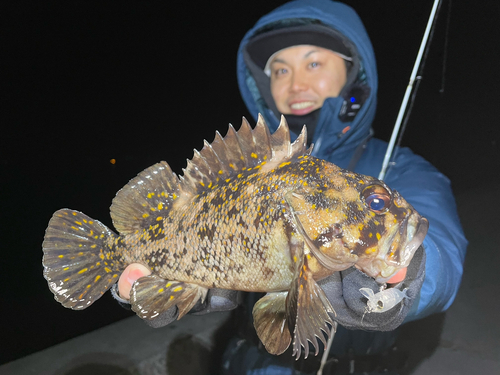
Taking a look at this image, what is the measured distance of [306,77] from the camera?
1.80 m

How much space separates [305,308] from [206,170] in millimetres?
535

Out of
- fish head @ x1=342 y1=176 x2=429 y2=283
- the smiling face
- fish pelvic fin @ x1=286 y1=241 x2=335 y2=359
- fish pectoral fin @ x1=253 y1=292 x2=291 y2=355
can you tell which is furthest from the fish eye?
the smiling face

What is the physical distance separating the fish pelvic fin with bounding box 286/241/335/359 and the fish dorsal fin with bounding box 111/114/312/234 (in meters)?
0.31

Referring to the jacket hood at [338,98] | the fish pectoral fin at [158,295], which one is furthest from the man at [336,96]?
the fish pectoral fin at [158,295]

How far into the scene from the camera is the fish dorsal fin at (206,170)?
96 centimetres

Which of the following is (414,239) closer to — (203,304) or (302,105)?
(203,304)

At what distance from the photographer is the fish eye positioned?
2.60 ft

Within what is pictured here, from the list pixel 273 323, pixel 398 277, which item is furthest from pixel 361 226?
pixel 273 323

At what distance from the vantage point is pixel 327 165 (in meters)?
0.88

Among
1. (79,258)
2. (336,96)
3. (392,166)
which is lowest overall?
(392,166)

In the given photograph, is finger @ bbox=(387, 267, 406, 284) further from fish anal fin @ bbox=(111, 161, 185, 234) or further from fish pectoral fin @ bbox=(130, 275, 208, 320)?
fish anal fin @ bbox=(111, 161, 185, 234)

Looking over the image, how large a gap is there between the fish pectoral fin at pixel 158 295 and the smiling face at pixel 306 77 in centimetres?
124

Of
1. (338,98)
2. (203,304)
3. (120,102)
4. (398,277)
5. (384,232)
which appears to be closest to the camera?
(384,232)

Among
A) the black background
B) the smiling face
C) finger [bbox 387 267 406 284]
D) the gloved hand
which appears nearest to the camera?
finger [bbox 387 267 406 284]
